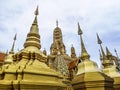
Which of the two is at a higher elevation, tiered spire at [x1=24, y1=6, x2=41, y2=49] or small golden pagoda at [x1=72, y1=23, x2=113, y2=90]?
tiered spire at [x1=24, y1=6, x2=41, y2=49]

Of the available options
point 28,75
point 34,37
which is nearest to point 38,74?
point 28,75

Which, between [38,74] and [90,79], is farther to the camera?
[90,79]

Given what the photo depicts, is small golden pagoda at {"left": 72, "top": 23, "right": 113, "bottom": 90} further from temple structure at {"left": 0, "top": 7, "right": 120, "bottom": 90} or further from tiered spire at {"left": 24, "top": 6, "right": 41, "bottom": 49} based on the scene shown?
tiered spire at {"left": 24, "top": 6, "right": 41, "bottom": 49}

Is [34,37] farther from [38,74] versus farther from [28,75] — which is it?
[28,75]

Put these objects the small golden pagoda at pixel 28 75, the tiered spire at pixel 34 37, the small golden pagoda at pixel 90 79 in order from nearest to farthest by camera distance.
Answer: the small golden pagoda at pixel 28 75
the small golden pagoda at pixel 90 79
the tiered spire at pixel 34 37

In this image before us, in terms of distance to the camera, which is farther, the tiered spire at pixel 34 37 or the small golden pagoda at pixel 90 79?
the tiered spire at pixel 34 37

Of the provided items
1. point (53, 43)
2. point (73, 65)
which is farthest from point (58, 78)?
point (53, 43)

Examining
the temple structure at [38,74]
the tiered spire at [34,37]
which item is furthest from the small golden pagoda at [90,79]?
the tiered spire at [34,37]

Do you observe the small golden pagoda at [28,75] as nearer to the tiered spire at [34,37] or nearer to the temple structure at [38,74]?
the temple structure at [38,74]

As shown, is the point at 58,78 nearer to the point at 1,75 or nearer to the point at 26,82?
the point at 26,82

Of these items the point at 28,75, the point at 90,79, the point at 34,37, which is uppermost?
the point at 34,37

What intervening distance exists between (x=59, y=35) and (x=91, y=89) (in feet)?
139

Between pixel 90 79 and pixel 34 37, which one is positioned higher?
pixel 34 37

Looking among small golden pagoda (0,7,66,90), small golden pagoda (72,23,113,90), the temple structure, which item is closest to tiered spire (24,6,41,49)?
the temple structure
